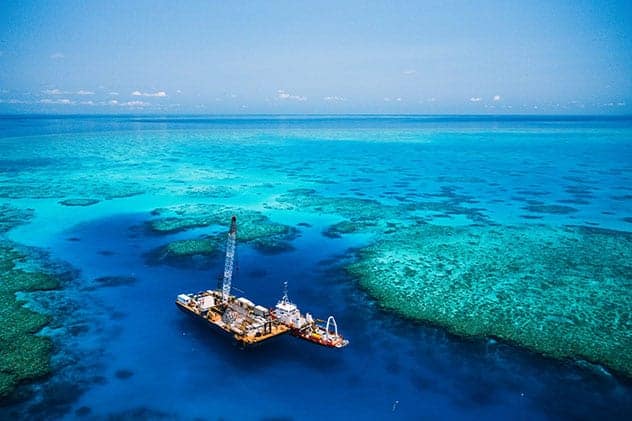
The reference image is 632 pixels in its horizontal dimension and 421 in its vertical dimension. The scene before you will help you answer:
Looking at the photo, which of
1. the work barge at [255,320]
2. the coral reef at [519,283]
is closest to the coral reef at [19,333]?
the work barge at [255,320]

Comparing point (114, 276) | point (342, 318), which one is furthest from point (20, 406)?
point (342, 318)

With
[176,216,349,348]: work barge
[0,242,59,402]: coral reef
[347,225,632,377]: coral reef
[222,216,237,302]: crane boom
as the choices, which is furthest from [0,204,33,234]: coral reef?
[347,225,632,377]: coral reef

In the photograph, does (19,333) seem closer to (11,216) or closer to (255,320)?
(255,320)

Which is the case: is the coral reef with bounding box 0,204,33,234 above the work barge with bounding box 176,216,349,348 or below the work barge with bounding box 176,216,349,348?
above

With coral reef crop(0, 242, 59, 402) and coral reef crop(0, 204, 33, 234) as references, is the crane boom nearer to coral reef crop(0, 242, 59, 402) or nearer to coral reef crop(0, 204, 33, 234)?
coral reef crop(0, 242, 59, 402)

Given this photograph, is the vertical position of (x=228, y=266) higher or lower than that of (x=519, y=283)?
higher

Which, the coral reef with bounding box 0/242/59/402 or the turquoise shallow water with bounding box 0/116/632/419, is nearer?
the turquoise shallow water with bounding box 0/116/632/419

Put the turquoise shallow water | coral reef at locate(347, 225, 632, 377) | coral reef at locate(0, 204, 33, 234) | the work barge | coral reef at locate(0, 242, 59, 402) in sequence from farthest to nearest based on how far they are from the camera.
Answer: coral reef at locate(0, 204, 33, 234), coral reef at locate(347, 225, 632, 377), the work barge, coral reef at locate(0, 242, 59, 402), the turquoise shallow water

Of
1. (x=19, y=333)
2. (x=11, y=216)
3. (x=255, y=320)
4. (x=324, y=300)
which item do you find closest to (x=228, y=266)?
(x=255, y=320)

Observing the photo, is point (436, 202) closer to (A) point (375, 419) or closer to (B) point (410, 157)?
(A) point (375, 419)
